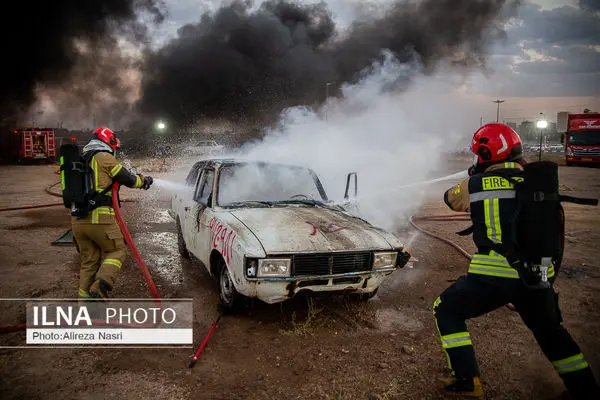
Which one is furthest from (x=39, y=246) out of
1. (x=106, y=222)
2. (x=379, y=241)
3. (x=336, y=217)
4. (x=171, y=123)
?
(x=171, y=123)

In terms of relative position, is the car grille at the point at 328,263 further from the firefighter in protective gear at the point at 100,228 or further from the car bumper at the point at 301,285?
the firefighter in protective gear at the point at 100,228

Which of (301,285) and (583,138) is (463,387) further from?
(583,138)

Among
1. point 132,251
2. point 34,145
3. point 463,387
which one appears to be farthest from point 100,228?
point 34,145

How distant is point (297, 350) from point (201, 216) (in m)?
2.01

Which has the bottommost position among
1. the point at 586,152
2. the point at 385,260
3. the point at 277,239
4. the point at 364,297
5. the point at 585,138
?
the point at 364,297

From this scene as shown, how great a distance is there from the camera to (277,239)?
3697 mm

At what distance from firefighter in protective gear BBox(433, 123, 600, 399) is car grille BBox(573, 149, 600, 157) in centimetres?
2599

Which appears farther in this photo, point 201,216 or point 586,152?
A: point 586,152

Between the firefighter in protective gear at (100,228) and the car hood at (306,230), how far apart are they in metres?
1.22

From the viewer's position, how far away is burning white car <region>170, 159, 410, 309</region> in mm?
3586

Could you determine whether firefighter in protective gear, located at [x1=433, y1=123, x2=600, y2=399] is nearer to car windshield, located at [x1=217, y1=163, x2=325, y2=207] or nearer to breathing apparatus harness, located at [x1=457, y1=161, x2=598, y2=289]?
breathing apparatus harness, located at [x1=457, y1=161, x2=598, y2=289]

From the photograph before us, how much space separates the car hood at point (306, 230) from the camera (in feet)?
12.0

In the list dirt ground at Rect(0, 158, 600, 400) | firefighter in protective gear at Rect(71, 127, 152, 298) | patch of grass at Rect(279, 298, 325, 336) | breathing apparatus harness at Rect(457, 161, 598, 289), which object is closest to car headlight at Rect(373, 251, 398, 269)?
dirt ground at Rect(0, 158, 600, 400)

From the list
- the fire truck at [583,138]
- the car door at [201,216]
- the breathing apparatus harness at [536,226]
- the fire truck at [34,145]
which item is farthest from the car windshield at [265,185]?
the fire truck at [34,145]
